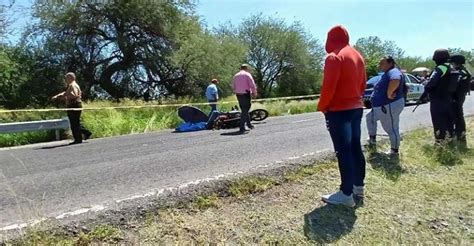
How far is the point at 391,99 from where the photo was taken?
6523mm

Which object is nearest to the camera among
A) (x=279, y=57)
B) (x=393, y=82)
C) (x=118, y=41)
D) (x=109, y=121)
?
(x=393, y=82)

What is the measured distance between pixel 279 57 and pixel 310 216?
4811 centimetres

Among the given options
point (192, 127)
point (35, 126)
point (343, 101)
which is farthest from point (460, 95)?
point (35, 126)

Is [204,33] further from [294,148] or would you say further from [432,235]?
[432,235]

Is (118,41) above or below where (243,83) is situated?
above

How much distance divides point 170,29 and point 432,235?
2771cm

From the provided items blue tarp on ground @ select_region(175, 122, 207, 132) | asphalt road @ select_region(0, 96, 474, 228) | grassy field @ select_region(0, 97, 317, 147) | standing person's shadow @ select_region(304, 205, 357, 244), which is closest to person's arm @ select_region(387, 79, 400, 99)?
asphalt road @ select_region(0, 96, 474, 228)

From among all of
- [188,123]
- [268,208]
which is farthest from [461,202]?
[188,123]

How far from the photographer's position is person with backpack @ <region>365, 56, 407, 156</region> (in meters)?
6.45

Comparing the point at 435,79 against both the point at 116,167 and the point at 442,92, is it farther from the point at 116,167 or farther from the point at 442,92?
the point at 116,167

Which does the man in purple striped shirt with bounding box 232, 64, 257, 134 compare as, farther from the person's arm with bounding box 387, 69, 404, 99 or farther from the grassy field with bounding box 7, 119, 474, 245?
the grassy field with bounding box 7, 119, 474, 245

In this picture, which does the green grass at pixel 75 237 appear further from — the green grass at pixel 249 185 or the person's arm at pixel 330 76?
the person's arm at pixel 330 76

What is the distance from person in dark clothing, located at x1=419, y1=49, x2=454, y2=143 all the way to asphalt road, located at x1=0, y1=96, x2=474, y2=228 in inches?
77.4

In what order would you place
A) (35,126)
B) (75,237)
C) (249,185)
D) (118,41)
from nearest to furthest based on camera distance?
(75,237) → (249,185) → (35,126) → (118,41)
